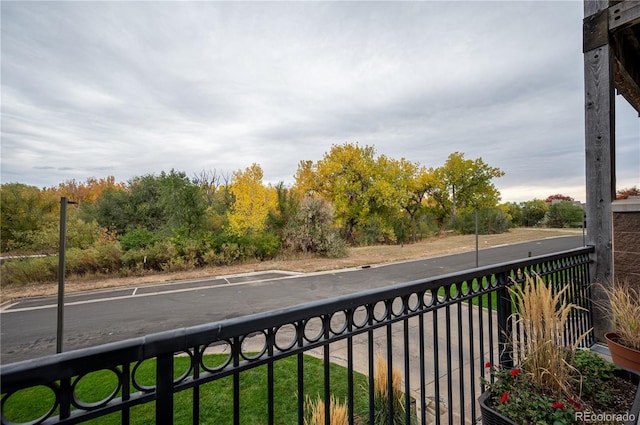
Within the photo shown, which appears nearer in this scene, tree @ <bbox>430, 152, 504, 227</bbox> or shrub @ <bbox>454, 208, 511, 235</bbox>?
shrub @ <bbox>454, 208, 511, 235</bbox>

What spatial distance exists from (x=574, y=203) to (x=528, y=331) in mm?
34527

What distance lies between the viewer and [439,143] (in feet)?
58.0

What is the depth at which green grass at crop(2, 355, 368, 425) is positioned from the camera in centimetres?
248

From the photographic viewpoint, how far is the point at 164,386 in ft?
2.63

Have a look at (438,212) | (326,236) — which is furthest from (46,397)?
(438,212)

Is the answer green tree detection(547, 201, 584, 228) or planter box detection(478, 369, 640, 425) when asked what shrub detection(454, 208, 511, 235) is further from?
planter box detection(478, 369, 640, 425)

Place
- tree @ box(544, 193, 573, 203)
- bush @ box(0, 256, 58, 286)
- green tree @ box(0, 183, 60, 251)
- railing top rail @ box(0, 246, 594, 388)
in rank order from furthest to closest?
tree @ box(544, 193, 573, 203) < green tree @ box(0, 183, 60, 251) < bush @ box(0, 256, 58, 286) < railing top rail @ box(0, 246, 594, 388)

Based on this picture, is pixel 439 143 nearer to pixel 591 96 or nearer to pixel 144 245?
pixel 591 96

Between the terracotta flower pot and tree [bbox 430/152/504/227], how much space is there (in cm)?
2562

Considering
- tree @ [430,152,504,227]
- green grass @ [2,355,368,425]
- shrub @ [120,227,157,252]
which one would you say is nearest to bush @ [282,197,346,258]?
shrub @ [120,227,157,252]

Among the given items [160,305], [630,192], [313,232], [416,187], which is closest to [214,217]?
[313,232]

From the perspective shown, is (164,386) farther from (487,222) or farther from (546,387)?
(487,222)

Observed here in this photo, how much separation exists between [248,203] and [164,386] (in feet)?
36.5

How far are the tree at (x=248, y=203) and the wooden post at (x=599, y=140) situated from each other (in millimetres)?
10386
